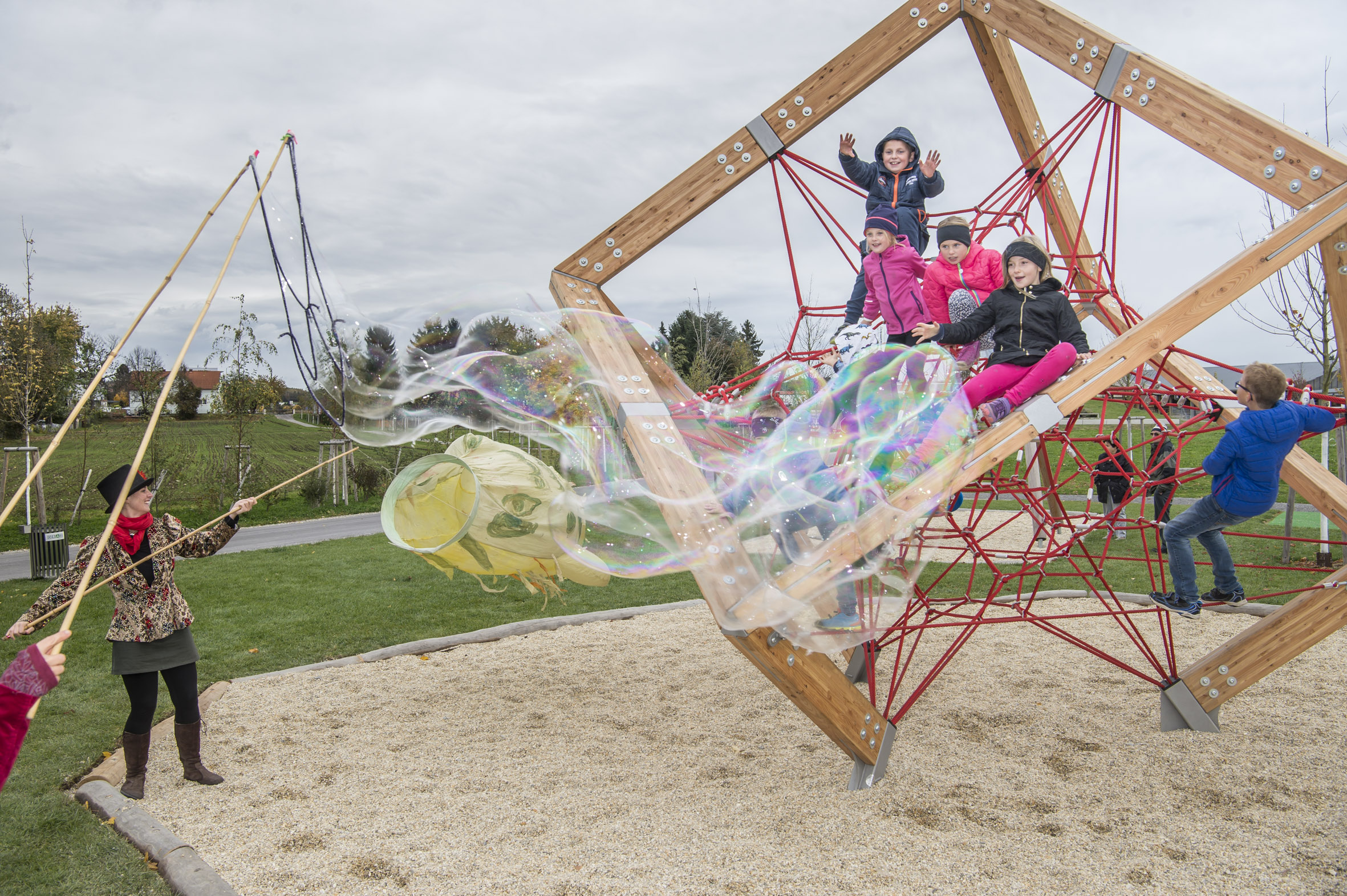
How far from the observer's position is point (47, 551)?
989 cm

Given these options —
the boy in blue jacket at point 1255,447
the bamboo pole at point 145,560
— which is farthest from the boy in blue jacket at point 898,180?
the bamboo pole at point 145,560

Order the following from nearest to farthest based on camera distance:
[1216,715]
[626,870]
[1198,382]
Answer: [626,870] < [1216,715] < [1198,382]

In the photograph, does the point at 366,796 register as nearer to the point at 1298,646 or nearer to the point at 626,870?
the point at 626,870

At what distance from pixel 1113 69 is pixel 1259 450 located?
198cm

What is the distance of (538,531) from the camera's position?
13.0 feet

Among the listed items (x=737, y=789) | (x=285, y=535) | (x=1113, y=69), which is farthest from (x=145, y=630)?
(x=285, y=535)

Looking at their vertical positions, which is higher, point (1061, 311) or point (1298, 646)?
point (1061, 311)

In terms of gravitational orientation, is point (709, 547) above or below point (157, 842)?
above

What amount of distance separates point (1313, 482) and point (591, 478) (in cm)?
407

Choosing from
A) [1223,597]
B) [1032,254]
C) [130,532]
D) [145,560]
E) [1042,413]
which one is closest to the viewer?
[1042,413]

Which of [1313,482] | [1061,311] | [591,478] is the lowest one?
[1313,482]

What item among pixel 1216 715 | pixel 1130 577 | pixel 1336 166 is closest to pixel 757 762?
pixel 1216 715

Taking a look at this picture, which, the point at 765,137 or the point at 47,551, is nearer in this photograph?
the point at 765,137

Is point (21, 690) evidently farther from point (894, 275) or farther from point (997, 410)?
point (894, 275)
